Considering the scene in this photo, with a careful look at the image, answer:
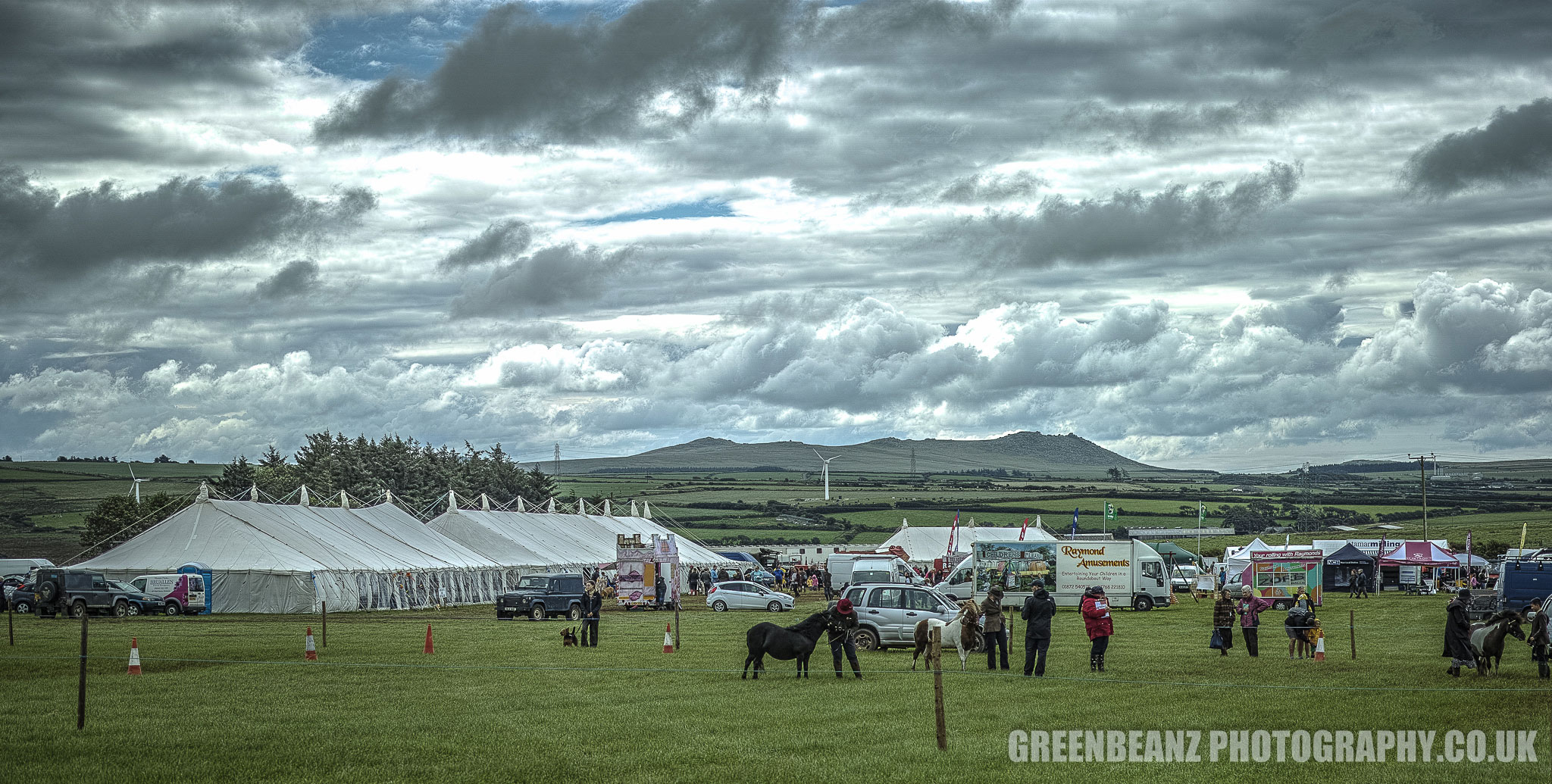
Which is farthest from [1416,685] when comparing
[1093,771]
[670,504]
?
[670,504]

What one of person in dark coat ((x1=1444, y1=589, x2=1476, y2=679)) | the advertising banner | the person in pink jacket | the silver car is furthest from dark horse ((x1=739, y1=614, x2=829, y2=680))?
the advertising banner

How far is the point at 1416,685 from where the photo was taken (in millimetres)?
21625

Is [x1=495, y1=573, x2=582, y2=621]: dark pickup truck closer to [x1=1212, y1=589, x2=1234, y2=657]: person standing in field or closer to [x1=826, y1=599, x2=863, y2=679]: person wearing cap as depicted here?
[x1=1212, y1=589, x2=1234, y2=657]: person standing in field

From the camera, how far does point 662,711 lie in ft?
59.6

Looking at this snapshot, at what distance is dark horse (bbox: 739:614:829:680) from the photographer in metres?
23.0

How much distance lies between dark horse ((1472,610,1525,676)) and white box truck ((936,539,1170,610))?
29553mm

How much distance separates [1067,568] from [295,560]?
3088cm

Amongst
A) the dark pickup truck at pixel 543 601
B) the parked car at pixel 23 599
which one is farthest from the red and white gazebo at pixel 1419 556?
the parked car at pixel 23 599

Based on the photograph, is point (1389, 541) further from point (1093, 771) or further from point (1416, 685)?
point (1093, 771)

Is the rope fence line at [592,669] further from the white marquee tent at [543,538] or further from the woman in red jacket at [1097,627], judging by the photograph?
the white marquee tent at [543,538]

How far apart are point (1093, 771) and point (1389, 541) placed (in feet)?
231

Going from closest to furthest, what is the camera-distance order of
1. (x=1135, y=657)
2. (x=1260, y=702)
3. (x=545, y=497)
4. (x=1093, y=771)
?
(x=1093, y=771) < (x=1260, y=702) < (x=1135, y=657) < (x=545, y=497)

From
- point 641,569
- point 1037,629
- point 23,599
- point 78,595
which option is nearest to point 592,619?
point 1037,629

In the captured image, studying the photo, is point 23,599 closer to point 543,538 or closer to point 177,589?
point 177,589
